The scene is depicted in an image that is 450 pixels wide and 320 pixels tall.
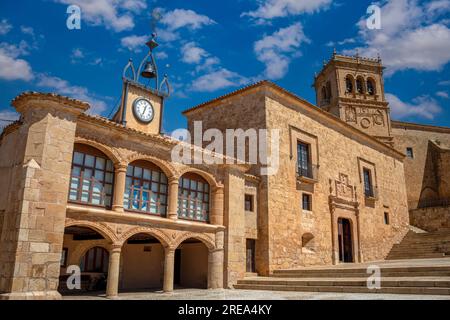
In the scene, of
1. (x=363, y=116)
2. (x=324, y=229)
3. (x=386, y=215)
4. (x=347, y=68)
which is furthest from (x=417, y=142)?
(x=324, y=229)

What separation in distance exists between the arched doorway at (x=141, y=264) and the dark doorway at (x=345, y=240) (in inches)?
342

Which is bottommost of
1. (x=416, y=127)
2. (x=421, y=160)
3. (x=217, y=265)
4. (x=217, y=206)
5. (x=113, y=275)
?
(x=113, y=275)

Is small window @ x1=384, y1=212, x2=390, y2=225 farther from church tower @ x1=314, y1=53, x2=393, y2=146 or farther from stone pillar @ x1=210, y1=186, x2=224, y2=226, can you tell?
stone pillar @ x1=210, y1=186, x2=224, y2=226

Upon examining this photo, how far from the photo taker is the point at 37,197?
824 cm

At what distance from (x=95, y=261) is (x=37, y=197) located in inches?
280

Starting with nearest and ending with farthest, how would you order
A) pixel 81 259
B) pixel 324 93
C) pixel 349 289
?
pixel 349 289, pixel 81 259, pixel 324 93

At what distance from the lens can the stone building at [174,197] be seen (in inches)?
332

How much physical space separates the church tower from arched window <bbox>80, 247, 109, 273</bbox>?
20651mm

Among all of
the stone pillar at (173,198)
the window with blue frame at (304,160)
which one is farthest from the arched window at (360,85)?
the stone pillar at (173,198)

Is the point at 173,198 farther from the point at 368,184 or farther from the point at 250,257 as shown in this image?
the point at 368,184

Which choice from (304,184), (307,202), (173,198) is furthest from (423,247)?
(173,198)

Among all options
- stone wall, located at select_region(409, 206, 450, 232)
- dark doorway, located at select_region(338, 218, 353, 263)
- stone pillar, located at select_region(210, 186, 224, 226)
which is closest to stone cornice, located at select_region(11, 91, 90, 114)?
stone pillar, located at select_region(210, 186, 224, 226)
